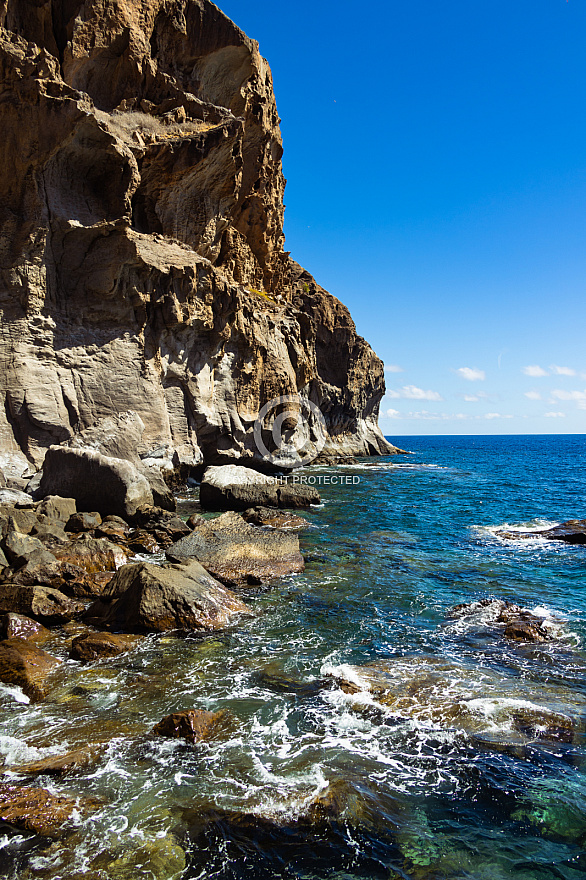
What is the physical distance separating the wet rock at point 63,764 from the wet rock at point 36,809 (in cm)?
30

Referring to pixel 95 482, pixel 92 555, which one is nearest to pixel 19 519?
pixel 92 555

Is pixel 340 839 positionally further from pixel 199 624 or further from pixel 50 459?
pixel 50 459

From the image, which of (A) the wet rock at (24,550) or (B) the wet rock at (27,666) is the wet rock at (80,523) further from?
(B) the wet rock at (27,666)

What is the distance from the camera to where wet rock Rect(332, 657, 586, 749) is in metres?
7.33

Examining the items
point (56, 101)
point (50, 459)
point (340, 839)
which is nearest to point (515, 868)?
point (340, 839)

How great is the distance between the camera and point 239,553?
15047 mm

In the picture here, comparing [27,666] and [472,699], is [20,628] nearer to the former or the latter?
[27,666]

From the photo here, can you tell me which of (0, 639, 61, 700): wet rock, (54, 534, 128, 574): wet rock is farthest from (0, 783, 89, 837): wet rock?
(54, 534, 128, 574): wet rock

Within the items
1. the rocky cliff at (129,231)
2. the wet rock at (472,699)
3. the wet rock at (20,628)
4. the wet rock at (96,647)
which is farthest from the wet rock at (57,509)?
the wet rock at (472,699)

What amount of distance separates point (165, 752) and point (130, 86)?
32980 millimetres

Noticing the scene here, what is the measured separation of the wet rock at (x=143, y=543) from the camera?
16.1 m

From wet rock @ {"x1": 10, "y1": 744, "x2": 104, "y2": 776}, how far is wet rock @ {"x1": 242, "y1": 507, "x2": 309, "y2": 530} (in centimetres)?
1415

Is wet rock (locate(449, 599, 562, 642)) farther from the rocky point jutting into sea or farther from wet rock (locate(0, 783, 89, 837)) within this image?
wet rock (locate(0, 783, 89, 837))

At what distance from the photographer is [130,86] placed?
28000mm
